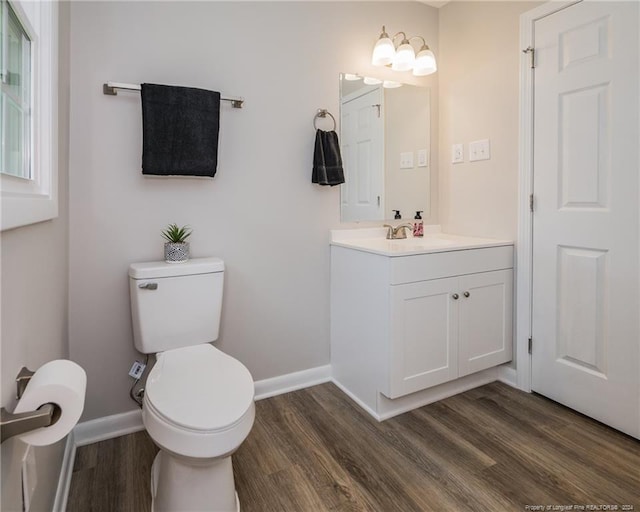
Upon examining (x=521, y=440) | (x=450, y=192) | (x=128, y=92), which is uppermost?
(x=128, y=92)

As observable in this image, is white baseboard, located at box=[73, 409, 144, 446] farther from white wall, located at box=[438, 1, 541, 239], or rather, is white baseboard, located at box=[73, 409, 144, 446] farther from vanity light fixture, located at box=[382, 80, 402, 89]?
vanity light fixture, located at box=[382, 80, 402, 89]

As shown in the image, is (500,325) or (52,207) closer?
(52,207)

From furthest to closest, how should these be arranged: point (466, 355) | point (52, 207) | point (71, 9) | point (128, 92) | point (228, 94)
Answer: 1. point (466, 355)
2. point (228, 94)
3. point (128, 92)
4. point (71, 9)
5. point (52, 207)

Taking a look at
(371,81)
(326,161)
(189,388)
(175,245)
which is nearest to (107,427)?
(189,388)

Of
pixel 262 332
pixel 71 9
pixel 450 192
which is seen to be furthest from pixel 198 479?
pixel 450 192

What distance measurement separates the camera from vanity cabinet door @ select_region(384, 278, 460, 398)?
1.82 meters

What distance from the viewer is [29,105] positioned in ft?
3.95

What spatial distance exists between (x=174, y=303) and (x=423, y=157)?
1771 millimetres

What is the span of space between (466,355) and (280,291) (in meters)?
1.05

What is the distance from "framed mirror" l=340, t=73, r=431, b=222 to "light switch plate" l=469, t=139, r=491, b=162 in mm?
289

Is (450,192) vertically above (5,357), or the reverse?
(450,192)

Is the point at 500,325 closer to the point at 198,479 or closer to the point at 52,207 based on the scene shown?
the point at 198,479

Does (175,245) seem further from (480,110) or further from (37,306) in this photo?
(480,110)

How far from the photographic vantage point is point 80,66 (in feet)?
5.28
